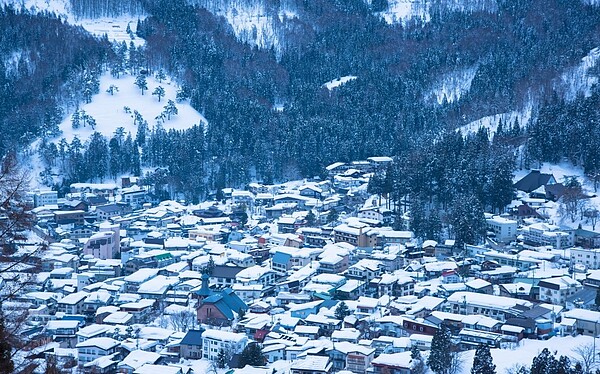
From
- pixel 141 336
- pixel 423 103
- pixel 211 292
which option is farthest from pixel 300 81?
pixel 141 336

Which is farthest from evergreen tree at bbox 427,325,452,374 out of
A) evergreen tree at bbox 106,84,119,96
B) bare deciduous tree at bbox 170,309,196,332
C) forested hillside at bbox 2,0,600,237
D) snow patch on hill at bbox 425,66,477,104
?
evergreen tree at bbox 106,84,119,96

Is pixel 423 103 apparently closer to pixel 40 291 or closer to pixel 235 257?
pixel 235 257

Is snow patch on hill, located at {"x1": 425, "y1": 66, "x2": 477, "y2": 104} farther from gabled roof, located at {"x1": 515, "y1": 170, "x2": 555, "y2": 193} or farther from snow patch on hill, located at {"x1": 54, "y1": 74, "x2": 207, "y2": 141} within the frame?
gabled roof, located at {"x1": 515, "y1": 170, "x2": 555, "y2": 193}

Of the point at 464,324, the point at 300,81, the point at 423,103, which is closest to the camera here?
the point at 464,324

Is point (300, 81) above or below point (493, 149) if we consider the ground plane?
above

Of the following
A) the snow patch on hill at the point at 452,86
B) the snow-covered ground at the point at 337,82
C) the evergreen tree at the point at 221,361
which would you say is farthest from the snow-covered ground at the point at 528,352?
the snow-covered ground at the point at 337,82

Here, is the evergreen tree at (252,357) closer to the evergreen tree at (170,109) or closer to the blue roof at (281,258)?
the blue roof at (281,258)

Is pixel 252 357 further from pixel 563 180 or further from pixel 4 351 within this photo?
pixel 563 180
